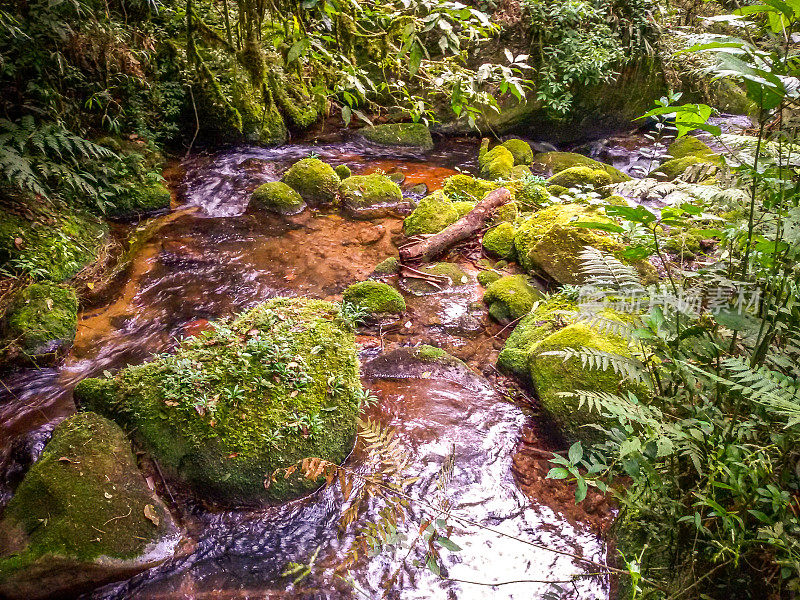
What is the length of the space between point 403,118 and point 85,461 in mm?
11006

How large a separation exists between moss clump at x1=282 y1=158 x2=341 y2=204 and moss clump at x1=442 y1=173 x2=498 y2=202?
2148 mm

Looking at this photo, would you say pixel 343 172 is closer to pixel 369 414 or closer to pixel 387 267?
pixel 387 267

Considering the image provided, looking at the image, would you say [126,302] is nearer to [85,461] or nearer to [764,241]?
[85,461]

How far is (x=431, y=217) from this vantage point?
730cm

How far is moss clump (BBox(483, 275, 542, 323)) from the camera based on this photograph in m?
5.40

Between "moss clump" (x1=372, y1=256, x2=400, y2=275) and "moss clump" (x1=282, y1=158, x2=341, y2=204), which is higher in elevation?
"moss clump" (x1=282, y1=158, x2=341, y2=204)

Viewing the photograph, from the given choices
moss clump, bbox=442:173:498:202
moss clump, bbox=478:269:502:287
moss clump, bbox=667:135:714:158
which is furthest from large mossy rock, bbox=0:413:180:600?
moss clump, bbox=667:135:714:158

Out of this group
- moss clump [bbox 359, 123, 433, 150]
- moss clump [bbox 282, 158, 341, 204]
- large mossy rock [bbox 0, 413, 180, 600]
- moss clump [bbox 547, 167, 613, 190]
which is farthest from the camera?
moss clump [bbox 359, 123, 433, 150]

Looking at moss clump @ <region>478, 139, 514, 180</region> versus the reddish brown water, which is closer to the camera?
the reddish brown water

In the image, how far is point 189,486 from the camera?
3.32 metres

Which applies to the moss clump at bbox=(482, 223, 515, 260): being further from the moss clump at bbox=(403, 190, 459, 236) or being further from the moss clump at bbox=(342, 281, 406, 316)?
the moss clump at bbox=(342, 281, 406, 316)

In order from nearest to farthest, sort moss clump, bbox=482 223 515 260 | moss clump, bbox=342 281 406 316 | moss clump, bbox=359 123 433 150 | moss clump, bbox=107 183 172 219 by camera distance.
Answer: moss clump, bbox=342 281 406 316
moss clump, bbox=482 223 515 260
moss clump, bbox=107 183 172 219
moss clump, bbox=359 123 433 150

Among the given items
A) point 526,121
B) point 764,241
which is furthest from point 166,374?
point 526,121

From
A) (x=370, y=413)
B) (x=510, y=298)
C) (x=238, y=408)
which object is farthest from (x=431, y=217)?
(x=238, y=408)
